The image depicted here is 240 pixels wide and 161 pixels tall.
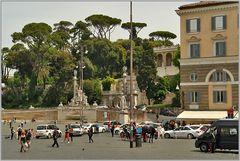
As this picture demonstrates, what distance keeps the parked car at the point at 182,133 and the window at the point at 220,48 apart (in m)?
9.94

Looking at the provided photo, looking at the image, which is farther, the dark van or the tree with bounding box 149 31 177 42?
the tree with bounding box 149 31 177 42

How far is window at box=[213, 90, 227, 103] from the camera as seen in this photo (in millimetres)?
48375

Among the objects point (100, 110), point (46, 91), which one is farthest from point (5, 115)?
point (100, 110)

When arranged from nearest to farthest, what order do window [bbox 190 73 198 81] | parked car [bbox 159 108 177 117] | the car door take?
the car door → window [bbox 190 73 198 81] → parked car [bbox 159 108 177 117]

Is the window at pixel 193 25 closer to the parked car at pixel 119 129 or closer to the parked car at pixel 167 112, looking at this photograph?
the parked car at pixel 119 129

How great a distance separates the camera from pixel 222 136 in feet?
92.0

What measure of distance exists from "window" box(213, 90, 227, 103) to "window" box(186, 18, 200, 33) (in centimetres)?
595

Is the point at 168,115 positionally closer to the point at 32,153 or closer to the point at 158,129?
the point at 158,129

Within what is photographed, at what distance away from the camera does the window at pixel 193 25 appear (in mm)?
49750

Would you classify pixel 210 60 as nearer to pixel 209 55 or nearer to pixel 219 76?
pixel 209 55

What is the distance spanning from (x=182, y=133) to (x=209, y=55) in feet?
33.7

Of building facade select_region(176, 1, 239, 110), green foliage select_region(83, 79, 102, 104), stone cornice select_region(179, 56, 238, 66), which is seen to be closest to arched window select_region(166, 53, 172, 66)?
green foliage select_region(83, 79, 102, 104)

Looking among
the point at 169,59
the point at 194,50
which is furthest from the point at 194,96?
the point at 169,59

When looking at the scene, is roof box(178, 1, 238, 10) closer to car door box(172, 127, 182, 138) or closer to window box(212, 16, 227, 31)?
window box(212, 16, 227, 31)
